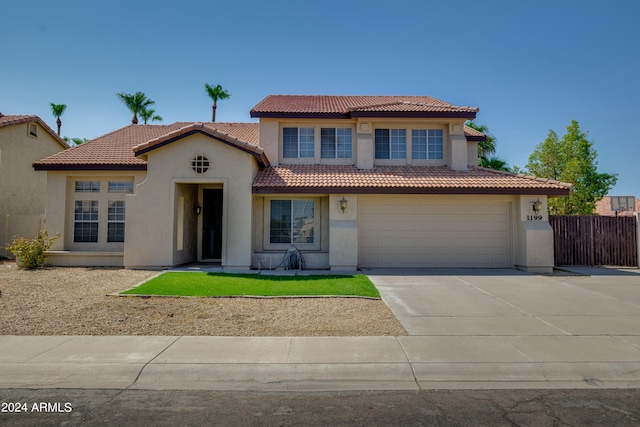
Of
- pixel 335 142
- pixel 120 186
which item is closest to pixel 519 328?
pixel 335 142

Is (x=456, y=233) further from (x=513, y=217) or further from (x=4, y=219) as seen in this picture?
(x=4, y=219)

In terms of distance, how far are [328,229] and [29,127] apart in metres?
17.5

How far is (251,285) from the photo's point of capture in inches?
420

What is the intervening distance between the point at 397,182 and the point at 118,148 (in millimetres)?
11533

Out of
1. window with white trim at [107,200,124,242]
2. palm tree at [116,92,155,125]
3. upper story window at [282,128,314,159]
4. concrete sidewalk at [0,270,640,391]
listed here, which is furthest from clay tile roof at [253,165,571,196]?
palm tree at [116,92,155,125]

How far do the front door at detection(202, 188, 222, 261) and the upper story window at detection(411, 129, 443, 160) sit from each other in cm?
820

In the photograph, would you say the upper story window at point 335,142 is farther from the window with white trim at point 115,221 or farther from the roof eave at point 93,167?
the window with white trim at point 115,221

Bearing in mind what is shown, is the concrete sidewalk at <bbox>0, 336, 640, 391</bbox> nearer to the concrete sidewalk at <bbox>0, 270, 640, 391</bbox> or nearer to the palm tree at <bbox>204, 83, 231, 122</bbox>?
the concrete sidewalk at <bbox>0, 270, 640, 391</bbox>

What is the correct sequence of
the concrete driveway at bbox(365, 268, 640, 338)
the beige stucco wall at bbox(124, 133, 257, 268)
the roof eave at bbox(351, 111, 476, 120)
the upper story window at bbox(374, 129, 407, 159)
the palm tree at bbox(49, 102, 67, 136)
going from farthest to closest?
the palm tree at bbox(49, 102, 67, 136)
the upper story window at bbox(374, 129, 407, 159)
the roof eave at bbox(351, 111, 476, 120)
the beige stucco wall at bbox(124, 133, 257, 268)
the concrete driveway at bbox(365, 268, 640, 338)

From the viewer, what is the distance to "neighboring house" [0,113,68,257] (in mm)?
18734

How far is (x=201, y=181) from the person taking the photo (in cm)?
1347

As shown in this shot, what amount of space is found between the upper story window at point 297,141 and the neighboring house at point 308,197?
41 millimetres

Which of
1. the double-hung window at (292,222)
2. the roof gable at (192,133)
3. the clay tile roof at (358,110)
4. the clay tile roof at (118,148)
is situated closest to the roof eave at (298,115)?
the clay tile roof at (358,110)

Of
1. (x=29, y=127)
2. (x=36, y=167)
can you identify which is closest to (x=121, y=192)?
(x=36, y=167)
